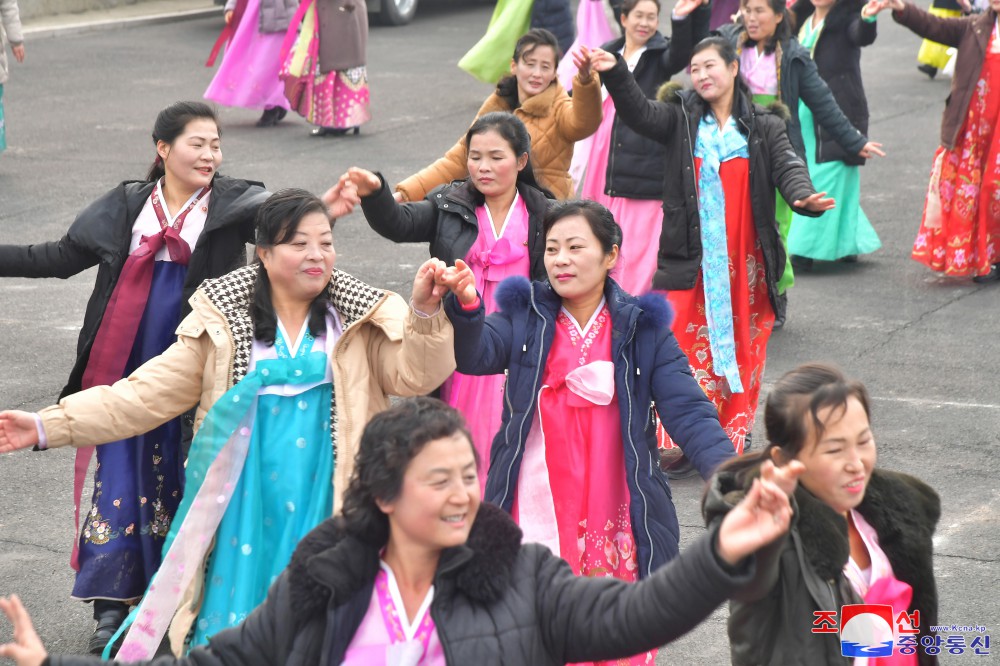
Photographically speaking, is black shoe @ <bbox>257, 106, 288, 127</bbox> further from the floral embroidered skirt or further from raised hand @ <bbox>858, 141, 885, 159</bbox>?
raised hand @ <bbox>858, 141, 885, 159</bbox>

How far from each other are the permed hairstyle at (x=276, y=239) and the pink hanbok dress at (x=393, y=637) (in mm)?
1538

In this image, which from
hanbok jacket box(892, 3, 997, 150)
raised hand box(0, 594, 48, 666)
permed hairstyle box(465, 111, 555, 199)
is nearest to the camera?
raised hand box(0, 594, 48, 666)

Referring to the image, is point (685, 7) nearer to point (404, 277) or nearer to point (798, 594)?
point (404, 277)

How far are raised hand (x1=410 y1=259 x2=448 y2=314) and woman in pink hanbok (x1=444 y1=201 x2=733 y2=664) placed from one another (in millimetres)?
263

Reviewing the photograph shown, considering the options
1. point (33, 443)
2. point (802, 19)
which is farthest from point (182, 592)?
point (802, 19)

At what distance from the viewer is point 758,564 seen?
2846 mm

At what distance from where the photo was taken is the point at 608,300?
4664 millimetres

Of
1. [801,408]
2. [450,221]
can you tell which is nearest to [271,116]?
[450,221]

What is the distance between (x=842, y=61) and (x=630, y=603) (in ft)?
25.2

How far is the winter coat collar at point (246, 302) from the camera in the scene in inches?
175

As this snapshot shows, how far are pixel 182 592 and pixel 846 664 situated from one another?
1961mm

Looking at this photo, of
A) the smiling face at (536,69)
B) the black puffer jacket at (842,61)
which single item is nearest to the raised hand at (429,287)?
the smiling face at (536,69)

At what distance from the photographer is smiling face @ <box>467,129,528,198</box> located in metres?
5.66

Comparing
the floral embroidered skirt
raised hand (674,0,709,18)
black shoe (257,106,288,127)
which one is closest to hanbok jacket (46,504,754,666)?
raised hand (674,0,709,18)
